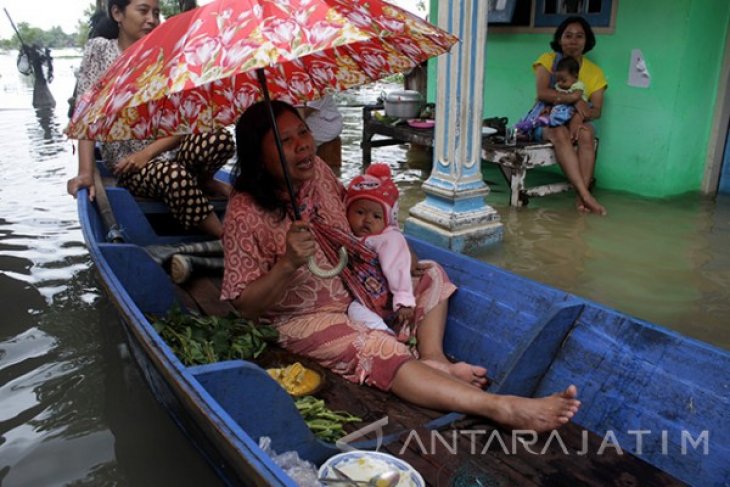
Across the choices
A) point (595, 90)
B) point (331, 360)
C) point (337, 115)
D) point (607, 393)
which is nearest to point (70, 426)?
point (331, 360)

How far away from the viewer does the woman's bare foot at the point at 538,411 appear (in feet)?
7.17

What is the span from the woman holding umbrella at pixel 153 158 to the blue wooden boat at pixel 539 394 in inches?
46.7

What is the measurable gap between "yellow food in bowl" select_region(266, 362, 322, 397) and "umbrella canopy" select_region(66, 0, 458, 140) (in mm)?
1090

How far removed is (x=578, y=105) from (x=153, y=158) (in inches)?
159

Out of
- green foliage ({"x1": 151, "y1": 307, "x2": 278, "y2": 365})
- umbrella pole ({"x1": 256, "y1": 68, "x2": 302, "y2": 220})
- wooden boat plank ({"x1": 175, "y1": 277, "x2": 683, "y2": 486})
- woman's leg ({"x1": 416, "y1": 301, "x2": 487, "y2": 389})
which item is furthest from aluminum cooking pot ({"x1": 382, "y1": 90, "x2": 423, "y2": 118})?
wooden boat plank ({"x1": 175, "y1": 277, "x2": 683, "y2": 486})

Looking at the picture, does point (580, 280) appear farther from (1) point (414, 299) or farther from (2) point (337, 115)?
(2) point (337, 115)

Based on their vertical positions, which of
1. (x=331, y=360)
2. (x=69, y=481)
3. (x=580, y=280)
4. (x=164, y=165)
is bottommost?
(x=69, y=481)

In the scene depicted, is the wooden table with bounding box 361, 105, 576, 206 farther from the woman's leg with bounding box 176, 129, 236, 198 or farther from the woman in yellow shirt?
the woman's leg with bounding box 176, 129, 236, 198

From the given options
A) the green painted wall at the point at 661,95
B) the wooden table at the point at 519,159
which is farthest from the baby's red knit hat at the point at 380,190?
the green painted wall at the point at 661,95

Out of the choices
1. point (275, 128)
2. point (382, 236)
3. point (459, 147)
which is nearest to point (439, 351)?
point (382, 236)

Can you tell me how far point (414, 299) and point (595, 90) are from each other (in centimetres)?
425

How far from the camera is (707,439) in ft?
6.99

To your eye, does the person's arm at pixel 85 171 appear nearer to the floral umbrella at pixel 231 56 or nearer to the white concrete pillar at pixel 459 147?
the floral umbrella at pixel 231 56

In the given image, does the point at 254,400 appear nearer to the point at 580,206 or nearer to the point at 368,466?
the point at 368,466
